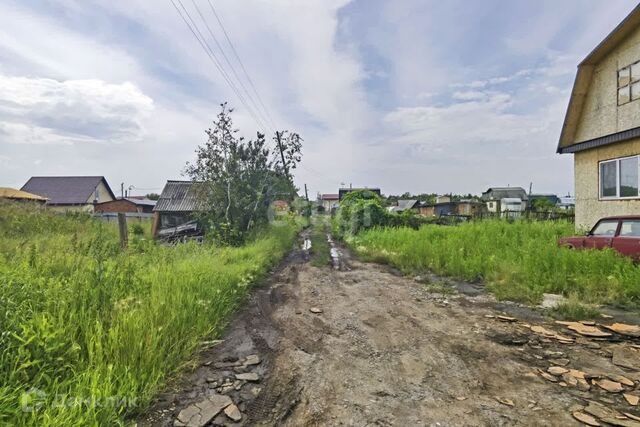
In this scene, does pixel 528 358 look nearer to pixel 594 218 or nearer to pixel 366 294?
pixel 366 294

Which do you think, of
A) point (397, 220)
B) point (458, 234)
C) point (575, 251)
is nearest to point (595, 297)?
point (575, 251)

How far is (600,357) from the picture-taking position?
3.40 m

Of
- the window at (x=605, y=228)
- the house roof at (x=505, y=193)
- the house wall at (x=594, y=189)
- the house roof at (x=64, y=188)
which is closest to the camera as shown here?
the window at (x=605, y=228)

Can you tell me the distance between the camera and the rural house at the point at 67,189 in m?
36.2

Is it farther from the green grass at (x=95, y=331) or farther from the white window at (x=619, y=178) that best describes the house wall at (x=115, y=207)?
the white window at (x=619, y=178)

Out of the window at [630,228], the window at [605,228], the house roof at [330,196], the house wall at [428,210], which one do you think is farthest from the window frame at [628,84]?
the house roof at [330,196]

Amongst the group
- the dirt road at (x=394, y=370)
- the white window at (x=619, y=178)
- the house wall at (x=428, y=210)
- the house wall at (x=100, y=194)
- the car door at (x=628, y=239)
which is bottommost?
the dirt road at (x=394, y=370)

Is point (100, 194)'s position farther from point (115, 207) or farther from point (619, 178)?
point (619, 178)

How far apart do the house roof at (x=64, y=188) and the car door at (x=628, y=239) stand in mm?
44673

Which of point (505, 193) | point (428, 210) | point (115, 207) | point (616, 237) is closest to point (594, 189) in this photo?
point (616, 237)

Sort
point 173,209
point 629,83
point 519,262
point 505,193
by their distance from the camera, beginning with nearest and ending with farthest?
point 519,262
point 629,83
point 173,209
point 505,193

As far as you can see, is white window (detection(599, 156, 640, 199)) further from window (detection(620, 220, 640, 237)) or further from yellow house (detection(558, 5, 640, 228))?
window (detection(620, 220, 640, 237))

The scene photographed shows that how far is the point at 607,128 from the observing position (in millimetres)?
9422

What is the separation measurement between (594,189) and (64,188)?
4855 cm
